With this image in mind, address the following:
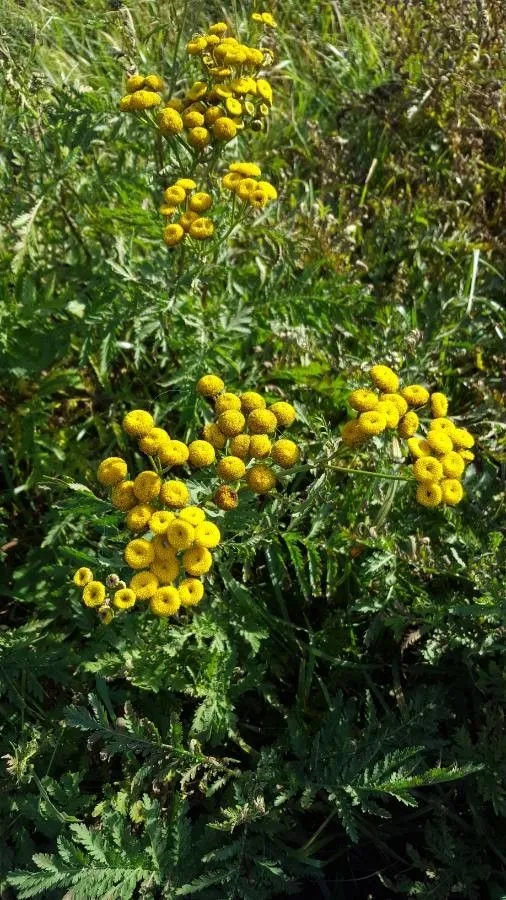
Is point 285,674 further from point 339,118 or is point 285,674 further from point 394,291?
point 339,118

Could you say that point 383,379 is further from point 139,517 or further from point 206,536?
point 139,517

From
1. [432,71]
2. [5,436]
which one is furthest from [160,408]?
[432,71]

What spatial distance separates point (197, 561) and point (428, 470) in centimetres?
75

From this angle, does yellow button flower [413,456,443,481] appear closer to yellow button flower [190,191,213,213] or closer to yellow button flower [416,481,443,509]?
yellow button flower [416,481,443,509]

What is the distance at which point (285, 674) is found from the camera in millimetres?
3137

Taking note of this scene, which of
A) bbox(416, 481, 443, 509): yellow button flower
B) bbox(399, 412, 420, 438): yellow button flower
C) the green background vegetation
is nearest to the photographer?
bbox(416, 481, 443, 509): yellow button flower

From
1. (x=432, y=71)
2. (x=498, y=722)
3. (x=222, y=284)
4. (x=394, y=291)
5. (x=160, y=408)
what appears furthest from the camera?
(x=432, y=71)

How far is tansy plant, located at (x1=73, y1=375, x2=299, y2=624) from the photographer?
6.84ft

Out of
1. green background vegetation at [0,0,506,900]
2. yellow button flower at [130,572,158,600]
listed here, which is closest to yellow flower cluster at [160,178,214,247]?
green background vegetation at [0,0,506,900]

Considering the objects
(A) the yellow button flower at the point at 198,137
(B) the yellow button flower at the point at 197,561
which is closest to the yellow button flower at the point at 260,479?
(B) the yellow button flower at the point at 197,561

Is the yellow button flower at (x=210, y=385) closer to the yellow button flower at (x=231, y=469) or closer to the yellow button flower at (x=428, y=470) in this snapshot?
the yellow button flower at (x=231, y=469)

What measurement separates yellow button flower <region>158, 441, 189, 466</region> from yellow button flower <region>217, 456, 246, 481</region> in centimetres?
11

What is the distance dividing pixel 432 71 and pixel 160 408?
2968 mm

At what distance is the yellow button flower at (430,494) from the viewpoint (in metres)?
2.23
